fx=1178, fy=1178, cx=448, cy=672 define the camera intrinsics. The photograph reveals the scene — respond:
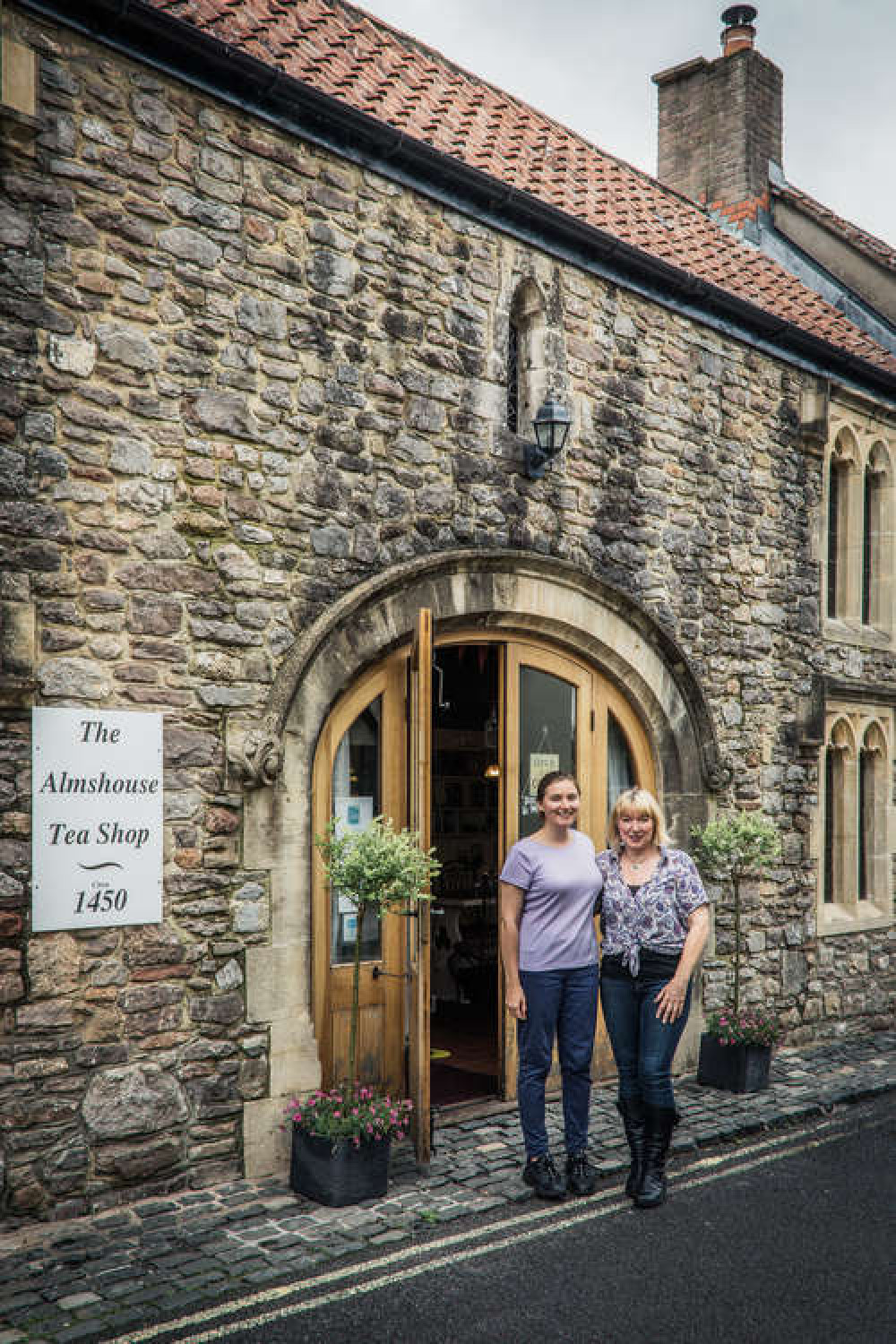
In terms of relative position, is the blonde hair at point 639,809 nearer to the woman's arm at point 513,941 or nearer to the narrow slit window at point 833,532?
the woman's arm at point 513,941

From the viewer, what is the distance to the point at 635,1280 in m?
4.64

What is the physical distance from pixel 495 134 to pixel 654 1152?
6.95 m

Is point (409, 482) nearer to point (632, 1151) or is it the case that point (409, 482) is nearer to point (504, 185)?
point (504, 185)

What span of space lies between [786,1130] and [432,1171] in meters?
2.33

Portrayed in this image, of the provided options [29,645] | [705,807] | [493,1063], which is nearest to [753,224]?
[705,807]

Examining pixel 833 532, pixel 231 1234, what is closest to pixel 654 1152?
pixel 231 1234

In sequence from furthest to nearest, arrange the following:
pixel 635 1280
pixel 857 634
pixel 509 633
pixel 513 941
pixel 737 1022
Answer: pixel 857 634 → pixel 737 1022 → pixel 509 633 → pixel 513 941 → pixel 635 1280

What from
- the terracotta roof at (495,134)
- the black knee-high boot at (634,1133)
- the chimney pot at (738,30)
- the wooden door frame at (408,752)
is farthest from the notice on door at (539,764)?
the chimney pot at (738,30)

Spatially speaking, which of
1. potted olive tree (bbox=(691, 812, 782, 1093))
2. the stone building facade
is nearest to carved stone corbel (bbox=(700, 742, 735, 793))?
potted olive tree (bbox=(691, 812, 782, 1093))

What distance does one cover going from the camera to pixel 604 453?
26.2 feet

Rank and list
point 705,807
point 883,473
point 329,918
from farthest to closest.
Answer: point 883,473, point 705,807, point 329,918

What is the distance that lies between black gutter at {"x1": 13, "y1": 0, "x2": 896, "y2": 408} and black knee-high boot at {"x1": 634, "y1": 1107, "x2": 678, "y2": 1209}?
16.9 ft

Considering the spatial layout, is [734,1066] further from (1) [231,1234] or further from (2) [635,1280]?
(1) [231,1234]

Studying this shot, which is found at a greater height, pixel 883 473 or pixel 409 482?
pixel 883 473
